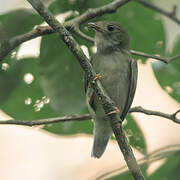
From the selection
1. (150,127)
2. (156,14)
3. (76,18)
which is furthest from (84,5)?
(150,127)

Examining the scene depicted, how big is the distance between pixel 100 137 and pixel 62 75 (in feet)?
4.94

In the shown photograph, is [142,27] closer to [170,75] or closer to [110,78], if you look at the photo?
[170,75]

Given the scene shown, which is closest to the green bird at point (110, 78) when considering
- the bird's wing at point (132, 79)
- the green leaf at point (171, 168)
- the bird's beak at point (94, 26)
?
the bird's wing at point (132, 79)

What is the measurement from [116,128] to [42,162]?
5.23 meters

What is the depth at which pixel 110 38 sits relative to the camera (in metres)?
4.62

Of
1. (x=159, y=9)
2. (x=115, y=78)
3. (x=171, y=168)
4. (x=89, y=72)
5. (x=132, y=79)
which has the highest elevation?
(x=89, y=72)

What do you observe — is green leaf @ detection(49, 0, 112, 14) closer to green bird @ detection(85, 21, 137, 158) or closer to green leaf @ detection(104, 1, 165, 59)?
green leaf @ detection(104, 1, 165, 59)

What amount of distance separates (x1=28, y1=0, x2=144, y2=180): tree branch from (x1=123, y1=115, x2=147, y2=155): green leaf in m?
0.09

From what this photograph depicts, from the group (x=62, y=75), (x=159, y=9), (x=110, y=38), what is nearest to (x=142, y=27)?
(x=159, y=9)

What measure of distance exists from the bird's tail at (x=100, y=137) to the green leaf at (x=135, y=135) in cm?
111

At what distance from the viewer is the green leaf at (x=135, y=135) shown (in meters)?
2.89

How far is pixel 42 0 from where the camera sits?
2545 mm

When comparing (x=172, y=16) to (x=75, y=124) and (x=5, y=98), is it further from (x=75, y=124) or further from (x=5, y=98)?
(x=5, y=98)

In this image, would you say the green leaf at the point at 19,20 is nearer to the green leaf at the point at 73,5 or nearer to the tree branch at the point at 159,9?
the green leaf at the point at 73,5
